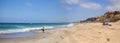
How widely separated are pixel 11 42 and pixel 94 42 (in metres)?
3.98

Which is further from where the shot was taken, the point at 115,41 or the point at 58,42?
the point at 58,42

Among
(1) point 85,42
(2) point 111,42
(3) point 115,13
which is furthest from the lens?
(3) point 115,13

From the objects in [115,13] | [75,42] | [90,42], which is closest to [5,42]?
[75,42]

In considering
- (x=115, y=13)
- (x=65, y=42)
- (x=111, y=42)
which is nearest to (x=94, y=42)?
(x=111, y=42)

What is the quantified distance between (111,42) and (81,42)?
4.12ft

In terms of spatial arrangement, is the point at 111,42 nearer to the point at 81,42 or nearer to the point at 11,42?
the point at 81,42

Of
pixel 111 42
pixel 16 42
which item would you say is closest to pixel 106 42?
pixel 111 42

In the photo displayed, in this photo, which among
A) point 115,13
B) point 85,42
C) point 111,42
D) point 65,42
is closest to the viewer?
point 111,42

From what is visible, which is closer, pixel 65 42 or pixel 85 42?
pixel 85 42

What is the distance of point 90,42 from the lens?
7879 mm

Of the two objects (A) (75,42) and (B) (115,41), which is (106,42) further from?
(A) (75,42)

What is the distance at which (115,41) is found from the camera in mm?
7617

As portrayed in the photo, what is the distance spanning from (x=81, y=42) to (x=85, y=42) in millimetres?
198

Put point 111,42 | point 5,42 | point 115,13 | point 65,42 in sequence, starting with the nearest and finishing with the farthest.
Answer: point 111,42 < point 65,42 < point 5,42 < point 115,13
